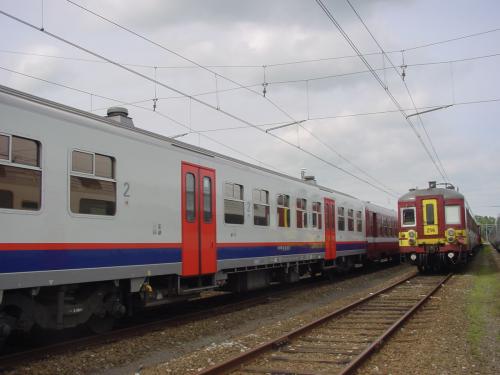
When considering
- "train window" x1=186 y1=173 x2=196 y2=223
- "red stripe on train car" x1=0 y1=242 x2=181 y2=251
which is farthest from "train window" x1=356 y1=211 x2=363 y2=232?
"red stripe on train car" x1=0 y1=242 x2=181 y2=251

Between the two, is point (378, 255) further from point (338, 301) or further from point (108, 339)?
point (108, 339)

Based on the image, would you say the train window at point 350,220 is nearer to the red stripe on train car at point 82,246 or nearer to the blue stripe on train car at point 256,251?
the blue stripe on train car at point 256,251

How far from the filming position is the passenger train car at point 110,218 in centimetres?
677

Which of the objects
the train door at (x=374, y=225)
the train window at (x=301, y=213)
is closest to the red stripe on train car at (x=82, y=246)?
the train window at (x=301, y=213)

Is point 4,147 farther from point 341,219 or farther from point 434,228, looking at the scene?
point 434,228

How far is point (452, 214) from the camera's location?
2127 centimetres

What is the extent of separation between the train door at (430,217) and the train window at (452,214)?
0.40 metres

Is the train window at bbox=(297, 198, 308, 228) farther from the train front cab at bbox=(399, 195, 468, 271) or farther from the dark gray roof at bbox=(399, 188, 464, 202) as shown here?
the dark gray roof at bbox=(399, 188, 464, 202)

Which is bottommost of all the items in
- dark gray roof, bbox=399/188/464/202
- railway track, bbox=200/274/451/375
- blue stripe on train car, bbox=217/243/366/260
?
railway track, bbox=200/274/451/375

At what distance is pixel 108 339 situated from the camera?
27.5 ft

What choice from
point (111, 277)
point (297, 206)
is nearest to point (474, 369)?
point (111, 277)

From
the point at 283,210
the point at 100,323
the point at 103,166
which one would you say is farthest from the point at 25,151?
the point at 283,210

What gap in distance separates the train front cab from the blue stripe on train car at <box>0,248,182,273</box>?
14091 millimetres

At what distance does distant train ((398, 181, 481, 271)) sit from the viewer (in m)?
20.9
